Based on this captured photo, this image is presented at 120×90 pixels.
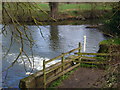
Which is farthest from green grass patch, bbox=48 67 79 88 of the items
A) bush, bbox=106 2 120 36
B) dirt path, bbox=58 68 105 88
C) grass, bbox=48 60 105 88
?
bush, bbox=106 2 120 36

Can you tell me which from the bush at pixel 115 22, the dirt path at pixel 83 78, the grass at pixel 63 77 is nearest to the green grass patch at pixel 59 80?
the grass at pixel 63 77

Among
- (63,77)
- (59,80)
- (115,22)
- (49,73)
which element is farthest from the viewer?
(115,22)

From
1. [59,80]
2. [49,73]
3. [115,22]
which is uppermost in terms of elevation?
[115,22]

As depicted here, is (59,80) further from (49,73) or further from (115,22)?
(115,22)

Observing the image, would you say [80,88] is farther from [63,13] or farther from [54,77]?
[63,13]

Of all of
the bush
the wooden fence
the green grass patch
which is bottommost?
the green grass patch

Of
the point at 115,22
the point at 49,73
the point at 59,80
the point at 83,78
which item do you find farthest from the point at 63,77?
the point at 115,22

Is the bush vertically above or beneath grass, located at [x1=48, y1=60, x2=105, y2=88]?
above

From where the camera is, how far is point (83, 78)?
367 inches

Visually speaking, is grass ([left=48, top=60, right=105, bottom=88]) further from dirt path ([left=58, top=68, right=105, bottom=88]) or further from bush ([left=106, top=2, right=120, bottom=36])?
bush ([left=106, top=2, right=120, bottom=36])

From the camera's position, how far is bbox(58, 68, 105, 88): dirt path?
8.44 meters

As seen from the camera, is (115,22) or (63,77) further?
(115,22)

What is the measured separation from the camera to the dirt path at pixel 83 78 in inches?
332

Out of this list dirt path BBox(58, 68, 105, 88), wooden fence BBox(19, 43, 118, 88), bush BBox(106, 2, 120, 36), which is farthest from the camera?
bush BBox(106, 2, 120, 36)
